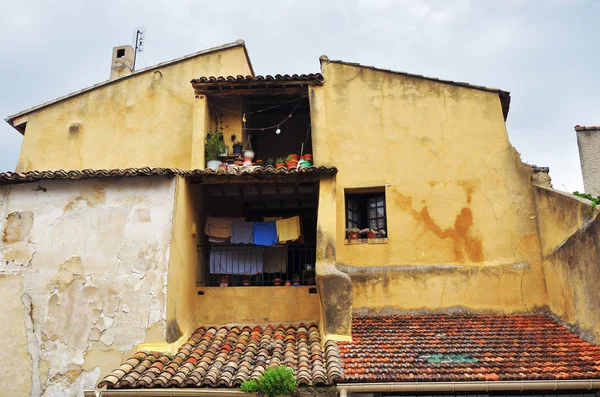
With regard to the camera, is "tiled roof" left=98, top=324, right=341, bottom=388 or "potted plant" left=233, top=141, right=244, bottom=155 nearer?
"tiled roof" left=98, top=324, right=341, bottom=388

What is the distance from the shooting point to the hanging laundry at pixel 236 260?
45.2 feet

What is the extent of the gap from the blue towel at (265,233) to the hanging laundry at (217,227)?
0.66 metres

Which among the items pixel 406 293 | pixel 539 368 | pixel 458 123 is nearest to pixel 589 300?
pixel 539 368

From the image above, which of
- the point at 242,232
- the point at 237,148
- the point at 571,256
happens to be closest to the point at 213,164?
the point at 237,148

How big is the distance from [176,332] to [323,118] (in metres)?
6.05

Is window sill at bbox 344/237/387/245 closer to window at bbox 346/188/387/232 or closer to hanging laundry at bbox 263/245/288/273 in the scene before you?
window at bbox 346/188/387/232

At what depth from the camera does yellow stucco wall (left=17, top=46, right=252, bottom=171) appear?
48.5 feet

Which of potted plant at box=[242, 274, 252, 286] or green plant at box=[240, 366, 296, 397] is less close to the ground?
potted plant at box=[242, 274, 252, 286]

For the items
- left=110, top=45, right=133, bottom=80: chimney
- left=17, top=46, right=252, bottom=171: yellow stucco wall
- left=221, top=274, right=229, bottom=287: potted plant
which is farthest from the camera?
left=110, top=45, right=133, bottom=80: chimney

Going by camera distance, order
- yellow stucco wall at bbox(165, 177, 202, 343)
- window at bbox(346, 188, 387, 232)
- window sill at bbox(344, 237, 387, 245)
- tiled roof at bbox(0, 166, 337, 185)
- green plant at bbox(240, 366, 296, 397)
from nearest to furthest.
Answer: green plant at bbox(240, 366, 296, 397)
yellow stucco wall at bbox(165, 177, 202, 343)
tiled roof at bbox(0, 166, 337, 185)
window sill at bbox(344, 237, 387, 245)
window at bbox(346, 188, 387, 232)

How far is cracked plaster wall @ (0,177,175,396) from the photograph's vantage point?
36.4 ft

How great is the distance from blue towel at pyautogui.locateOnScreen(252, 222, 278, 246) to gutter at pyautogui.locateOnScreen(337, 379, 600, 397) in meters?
4.91

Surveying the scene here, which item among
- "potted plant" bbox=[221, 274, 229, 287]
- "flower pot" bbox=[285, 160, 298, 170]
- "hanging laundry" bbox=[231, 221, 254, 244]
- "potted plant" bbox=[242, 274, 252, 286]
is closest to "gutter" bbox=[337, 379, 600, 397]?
"potted plant" bbox=[242, 274, 252, 286]

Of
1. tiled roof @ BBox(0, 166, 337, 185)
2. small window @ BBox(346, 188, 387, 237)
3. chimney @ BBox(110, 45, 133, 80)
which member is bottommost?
small window @ BBox(346, 188, 387, 237)
